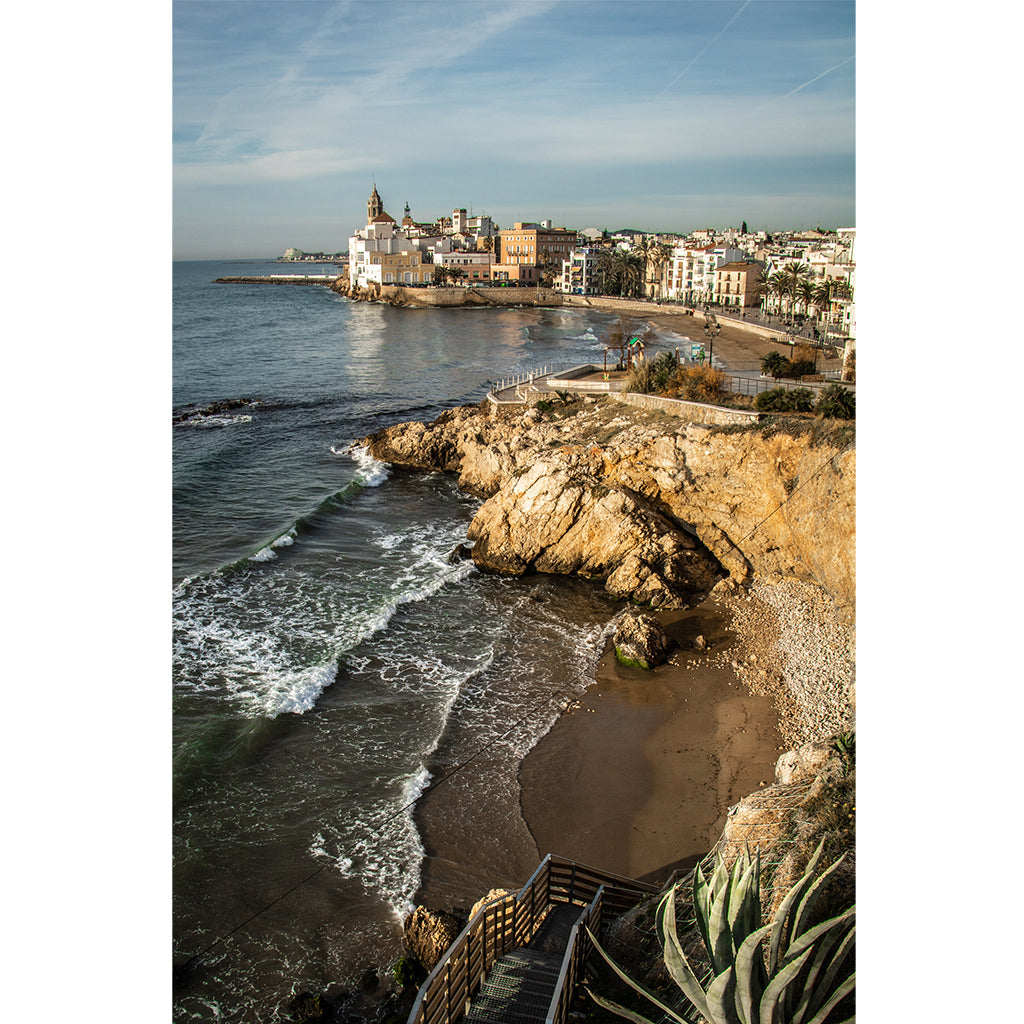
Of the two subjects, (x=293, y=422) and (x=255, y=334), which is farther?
(x=255, y=334)

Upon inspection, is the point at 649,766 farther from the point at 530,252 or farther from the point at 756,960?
the point at 530,252

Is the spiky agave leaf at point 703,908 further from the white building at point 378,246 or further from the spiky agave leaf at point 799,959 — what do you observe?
the white building at point 378,246

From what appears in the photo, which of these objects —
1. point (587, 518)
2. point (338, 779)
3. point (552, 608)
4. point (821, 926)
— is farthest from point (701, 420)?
point (821, 926)

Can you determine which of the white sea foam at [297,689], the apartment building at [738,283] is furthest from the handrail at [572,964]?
the apartment building at [738,283]

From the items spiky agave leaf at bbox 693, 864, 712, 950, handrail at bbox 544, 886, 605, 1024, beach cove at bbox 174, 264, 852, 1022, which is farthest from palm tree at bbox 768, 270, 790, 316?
spiky agave leaf at bbox 693, 864, 712, 950
